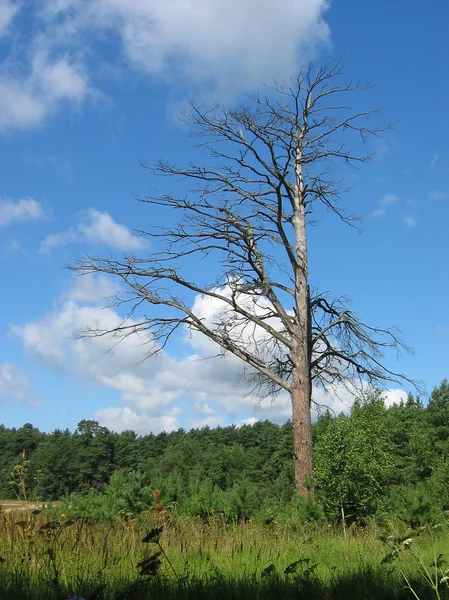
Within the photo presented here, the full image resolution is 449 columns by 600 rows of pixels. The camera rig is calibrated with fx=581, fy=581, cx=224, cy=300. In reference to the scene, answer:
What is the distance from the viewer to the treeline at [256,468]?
7781mm

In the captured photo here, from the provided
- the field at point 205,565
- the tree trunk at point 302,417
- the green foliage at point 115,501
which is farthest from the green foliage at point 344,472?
the field at point 205,565

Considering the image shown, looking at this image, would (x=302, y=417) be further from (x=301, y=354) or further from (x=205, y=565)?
(x=205, y=565)

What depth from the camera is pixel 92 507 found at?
24.1 ft

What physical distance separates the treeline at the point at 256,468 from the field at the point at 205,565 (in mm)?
953

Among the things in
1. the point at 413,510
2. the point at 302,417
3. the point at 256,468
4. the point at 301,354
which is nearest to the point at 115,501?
the point at 413,510

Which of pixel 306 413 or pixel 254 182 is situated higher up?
pixel 254 182

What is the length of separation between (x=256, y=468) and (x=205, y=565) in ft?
245

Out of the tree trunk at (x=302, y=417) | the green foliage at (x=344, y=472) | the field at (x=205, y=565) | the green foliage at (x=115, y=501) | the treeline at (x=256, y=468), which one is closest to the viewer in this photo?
the field at (x=205, y=565)

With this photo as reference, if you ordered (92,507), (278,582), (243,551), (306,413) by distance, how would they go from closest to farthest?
(278,582), (243,551), (92,507), (306,413)

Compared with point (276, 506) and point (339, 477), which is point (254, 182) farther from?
point (276, 506)

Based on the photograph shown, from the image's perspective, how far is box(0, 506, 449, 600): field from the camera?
3074mm

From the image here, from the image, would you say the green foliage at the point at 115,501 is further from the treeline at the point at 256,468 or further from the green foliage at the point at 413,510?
the green foliage at the point at 413,510

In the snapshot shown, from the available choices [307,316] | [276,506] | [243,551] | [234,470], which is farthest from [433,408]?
[243,551]

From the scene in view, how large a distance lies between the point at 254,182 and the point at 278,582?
11.5 m
